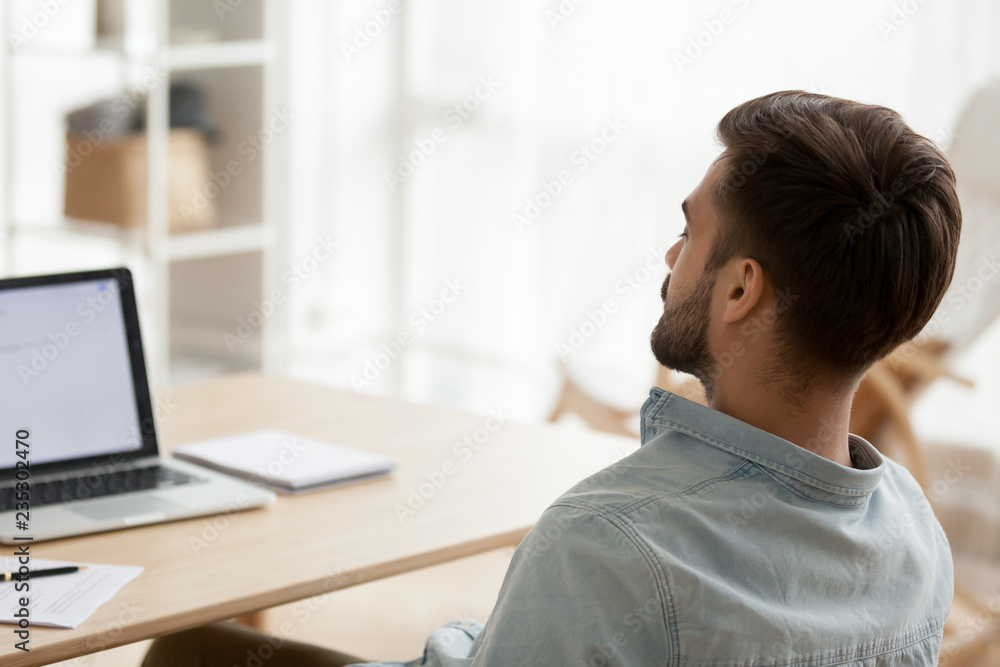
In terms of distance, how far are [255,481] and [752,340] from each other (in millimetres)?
888

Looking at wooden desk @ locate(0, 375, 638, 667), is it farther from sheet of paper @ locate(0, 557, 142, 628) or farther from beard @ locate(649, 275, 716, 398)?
beard @ locate(649, 275, 716, 398)

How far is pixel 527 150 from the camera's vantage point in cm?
390

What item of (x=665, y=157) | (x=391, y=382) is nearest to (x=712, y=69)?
(x=665, y=157)

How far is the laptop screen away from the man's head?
911mm

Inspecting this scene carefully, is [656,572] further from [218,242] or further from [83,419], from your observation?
[218,242]

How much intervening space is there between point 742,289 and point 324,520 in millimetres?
736

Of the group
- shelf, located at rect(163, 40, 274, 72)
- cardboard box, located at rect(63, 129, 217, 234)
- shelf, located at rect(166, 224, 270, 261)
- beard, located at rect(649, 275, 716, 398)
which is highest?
shelf, located at rect(163, 40, 274, 72)

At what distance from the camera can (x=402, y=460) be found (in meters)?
1.80

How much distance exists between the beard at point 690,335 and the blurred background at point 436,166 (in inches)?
69.1

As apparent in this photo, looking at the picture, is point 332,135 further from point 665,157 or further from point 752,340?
point 752,340

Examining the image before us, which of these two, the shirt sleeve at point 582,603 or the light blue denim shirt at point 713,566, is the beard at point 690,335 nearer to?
the light blue denim shirt at point 713,566

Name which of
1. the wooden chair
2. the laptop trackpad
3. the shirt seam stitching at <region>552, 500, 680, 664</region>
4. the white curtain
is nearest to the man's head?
the shirt seam stitching at <region>552, 500, 680, 664</region>

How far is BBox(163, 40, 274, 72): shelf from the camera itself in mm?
3611

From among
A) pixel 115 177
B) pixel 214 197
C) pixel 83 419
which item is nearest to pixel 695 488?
pixel 83 419
